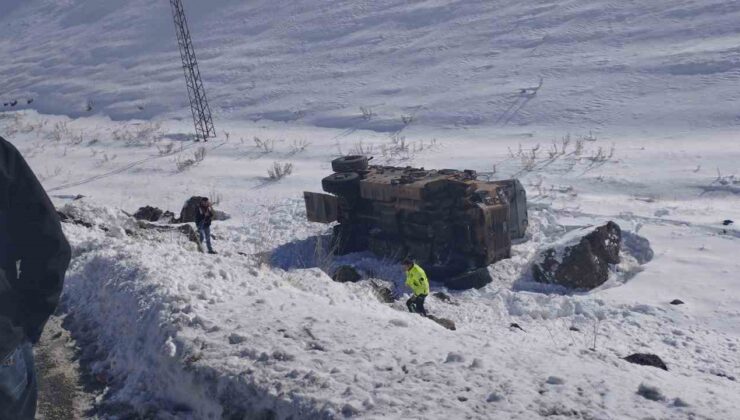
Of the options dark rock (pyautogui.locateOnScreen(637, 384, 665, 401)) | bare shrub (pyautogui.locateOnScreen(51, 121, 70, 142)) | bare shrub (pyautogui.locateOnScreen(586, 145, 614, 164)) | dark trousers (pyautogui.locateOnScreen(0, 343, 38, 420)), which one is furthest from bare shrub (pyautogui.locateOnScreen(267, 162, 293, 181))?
dark trousers (pyautogui.locateOnScreen(0, 343, 38, 420))

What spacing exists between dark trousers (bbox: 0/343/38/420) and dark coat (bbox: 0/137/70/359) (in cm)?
8

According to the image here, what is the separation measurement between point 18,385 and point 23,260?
0.52m

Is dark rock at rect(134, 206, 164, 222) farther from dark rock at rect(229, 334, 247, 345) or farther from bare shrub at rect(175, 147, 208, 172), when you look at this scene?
dark rock at rect(229, 334, 247, 345)

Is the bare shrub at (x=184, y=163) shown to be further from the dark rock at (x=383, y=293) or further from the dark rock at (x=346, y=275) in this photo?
the dark rock at (x=383, y=293)

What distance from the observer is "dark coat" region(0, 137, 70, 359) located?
121 inches

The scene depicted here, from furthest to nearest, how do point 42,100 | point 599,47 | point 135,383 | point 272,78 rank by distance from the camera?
point 42,100
point 272,78
point 599,47
point 135,383

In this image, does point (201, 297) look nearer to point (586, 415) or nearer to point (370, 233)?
point (586, 415)

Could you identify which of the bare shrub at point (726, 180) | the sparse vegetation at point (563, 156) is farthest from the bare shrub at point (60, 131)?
the bare shrub at point (726, 180)

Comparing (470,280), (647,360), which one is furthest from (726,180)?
(647,360)

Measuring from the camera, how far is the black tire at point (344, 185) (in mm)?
13852

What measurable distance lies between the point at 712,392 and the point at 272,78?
3595cm

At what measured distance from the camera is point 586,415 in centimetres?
420

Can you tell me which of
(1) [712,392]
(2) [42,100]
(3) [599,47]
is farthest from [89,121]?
(1) [712,392]

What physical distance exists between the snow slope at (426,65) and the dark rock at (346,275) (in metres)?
14.8
